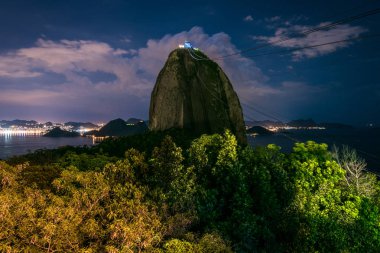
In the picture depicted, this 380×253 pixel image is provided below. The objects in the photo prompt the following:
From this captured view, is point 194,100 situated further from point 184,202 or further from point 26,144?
point 26,144

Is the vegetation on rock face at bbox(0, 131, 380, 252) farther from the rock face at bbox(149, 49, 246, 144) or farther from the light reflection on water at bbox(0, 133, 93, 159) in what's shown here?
the light reflection on water at bbox(0, 133, 93, 159)

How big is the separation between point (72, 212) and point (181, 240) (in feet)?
10.0

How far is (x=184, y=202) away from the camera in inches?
379

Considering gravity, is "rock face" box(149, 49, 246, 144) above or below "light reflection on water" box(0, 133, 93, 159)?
above

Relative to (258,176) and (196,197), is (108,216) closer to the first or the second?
(196,197)

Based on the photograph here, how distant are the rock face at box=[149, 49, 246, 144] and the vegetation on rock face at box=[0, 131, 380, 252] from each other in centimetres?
438

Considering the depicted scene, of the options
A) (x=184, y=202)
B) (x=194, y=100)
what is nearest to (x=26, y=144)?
(x=194, y=100)

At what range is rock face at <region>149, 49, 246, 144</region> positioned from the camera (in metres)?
22.1

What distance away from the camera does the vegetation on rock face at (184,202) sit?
6457mm

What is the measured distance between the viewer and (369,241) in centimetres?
1573

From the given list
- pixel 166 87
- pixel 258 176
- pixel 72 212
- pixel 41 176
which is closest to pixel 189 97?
pixel 166 87

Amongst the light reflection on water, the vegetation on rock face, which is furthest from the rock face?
the light reflection on water

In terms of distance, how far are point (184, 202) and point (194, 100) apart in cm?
1373

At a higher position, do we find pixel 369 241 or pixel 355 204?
pixel 355 204
